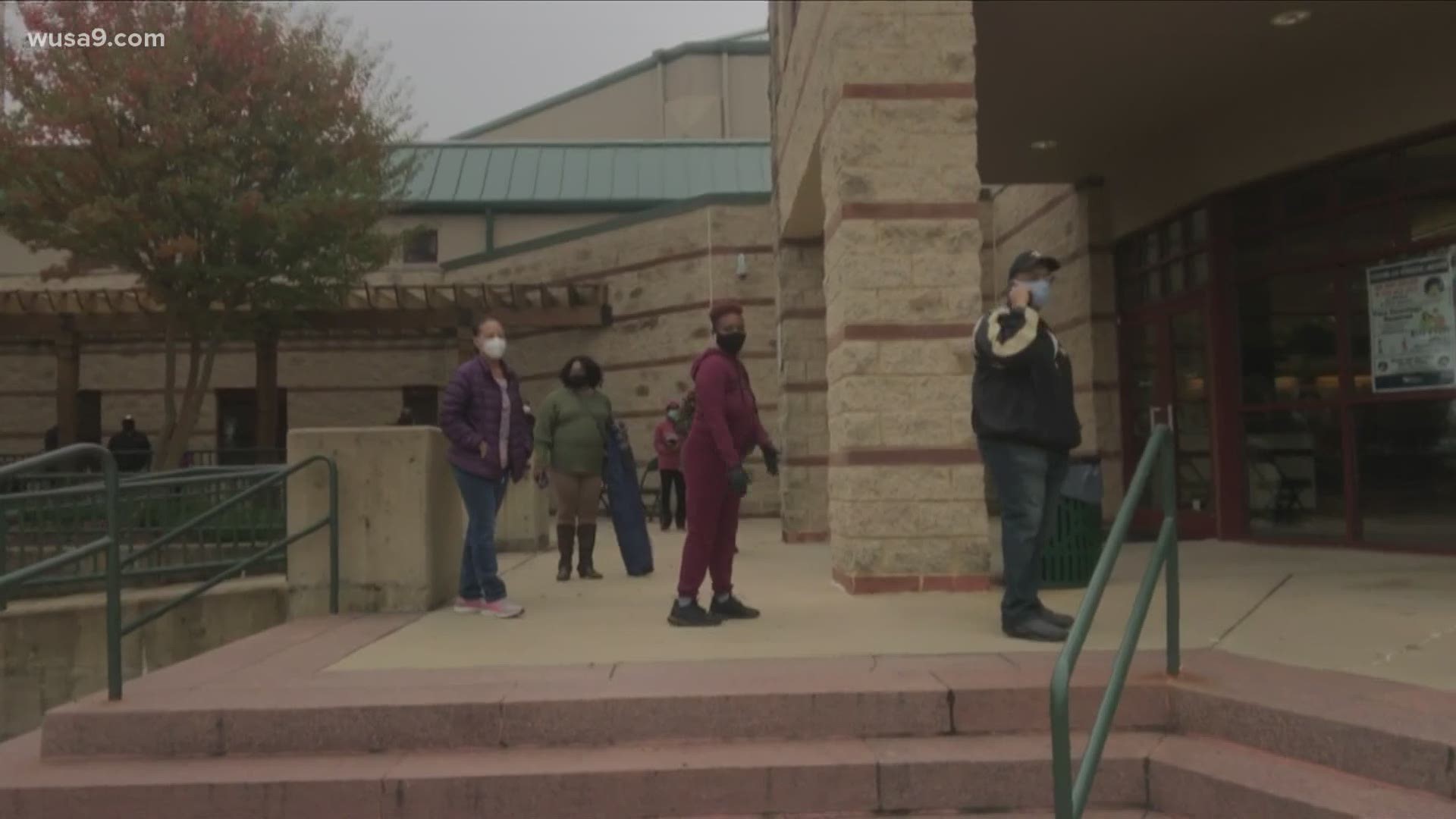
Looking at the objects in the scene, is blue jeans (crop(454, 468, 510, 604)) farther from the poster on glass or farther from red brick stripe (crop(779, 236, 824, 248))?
the poster on glass

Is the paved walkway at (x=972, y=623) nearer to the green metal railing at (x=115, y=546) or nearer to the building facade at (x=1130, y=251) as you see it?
the building facade at (x=1130, y=251)

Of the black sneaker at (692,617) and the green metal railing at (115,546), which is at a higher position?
the green metal railing at (115,546)

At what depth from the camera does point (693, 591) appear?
259 inches

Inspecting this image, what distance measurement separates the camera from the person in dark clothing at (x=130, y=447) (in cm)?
1923

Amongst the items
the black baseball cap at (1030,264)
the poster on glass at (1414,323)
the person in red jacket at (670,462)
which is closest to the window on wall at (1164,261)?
the poster on glass at (1414,323)

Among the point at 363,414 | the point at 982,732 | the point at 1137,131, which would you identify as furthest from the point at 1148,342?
the point at 363,414

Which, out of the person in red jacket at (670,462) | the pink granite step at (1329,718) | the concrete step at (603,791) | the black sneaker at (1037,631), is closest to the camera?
the pink granite step at (1329,718)

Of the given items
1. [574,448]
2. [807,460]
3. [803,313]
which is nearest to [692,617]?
[574,448]

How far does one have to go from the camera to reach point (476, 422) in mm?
6961

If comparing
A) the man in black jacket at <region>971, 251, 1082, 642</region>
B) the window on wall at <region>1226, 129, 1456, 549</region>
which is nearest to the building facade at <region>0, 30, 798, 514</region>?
the window on wall at <region>1226, 129, 1456, 549</region>

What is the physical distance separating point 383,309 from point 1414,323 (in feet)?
49.1

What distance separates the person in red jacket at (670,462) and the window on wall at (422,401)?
8.29 meters

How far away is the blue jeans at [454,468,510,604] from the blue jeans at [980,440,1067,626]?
3007 mm

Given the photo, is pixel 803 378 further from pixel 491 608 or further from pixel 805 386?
pixel 491 608
